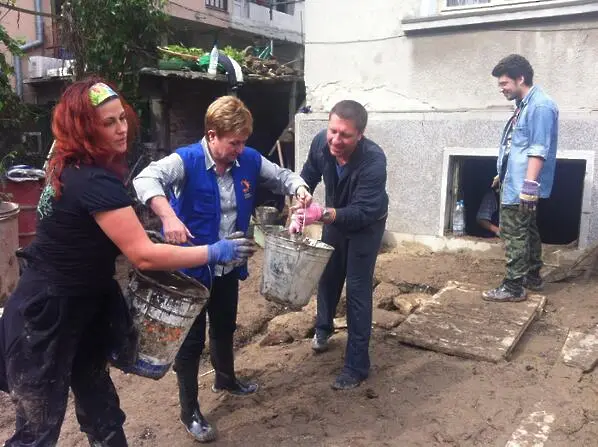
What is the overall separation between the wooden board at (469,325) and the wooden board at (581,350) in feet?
1.01

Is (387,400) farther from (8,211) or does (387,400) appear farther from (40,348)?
(8,211)

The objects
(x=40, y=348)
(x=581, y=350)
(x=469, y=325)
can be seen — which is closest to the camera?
(x=40, y=348)

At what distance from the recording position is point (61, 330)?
2.19 meters

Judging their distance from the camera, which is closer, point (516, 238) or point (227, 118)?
point (227, 118)

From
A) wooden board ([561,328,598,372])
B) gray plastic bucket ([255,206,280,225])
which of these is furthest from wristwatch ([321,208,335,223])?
gray plastic bucket ([255,206,280,225])

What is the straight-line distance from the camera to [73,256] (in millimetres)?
2135

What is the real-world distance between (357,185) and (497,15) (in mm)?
3224

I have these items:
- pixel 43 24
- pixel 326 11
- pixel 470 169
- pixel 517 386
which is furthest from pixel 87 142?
pixel 43 24

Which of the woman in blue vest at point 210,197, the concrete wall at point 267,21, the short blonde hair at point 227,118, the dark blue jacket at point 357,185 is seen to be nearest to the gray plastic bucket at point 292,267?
Result: the woman in blue vest at point 210,197

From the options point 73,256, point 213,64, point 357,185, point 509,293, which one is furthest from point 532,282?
point 213,64

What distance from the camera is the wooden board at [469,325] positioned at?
3707 mm

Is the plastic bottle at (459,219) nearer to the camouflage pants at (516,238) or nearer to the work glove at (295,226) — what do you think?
the camouflage pants at (516,238)

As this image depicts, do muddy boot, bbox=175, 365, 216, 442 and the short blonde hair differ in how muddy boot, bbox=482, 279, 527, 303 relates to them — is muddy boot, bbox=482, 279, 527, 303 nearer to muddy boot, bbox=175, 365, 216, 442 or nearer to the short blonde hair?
muddy boot, bbox=175, 365, 216, 442

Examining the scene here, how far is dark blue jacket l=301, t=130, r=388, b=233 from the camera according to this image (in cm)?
319
